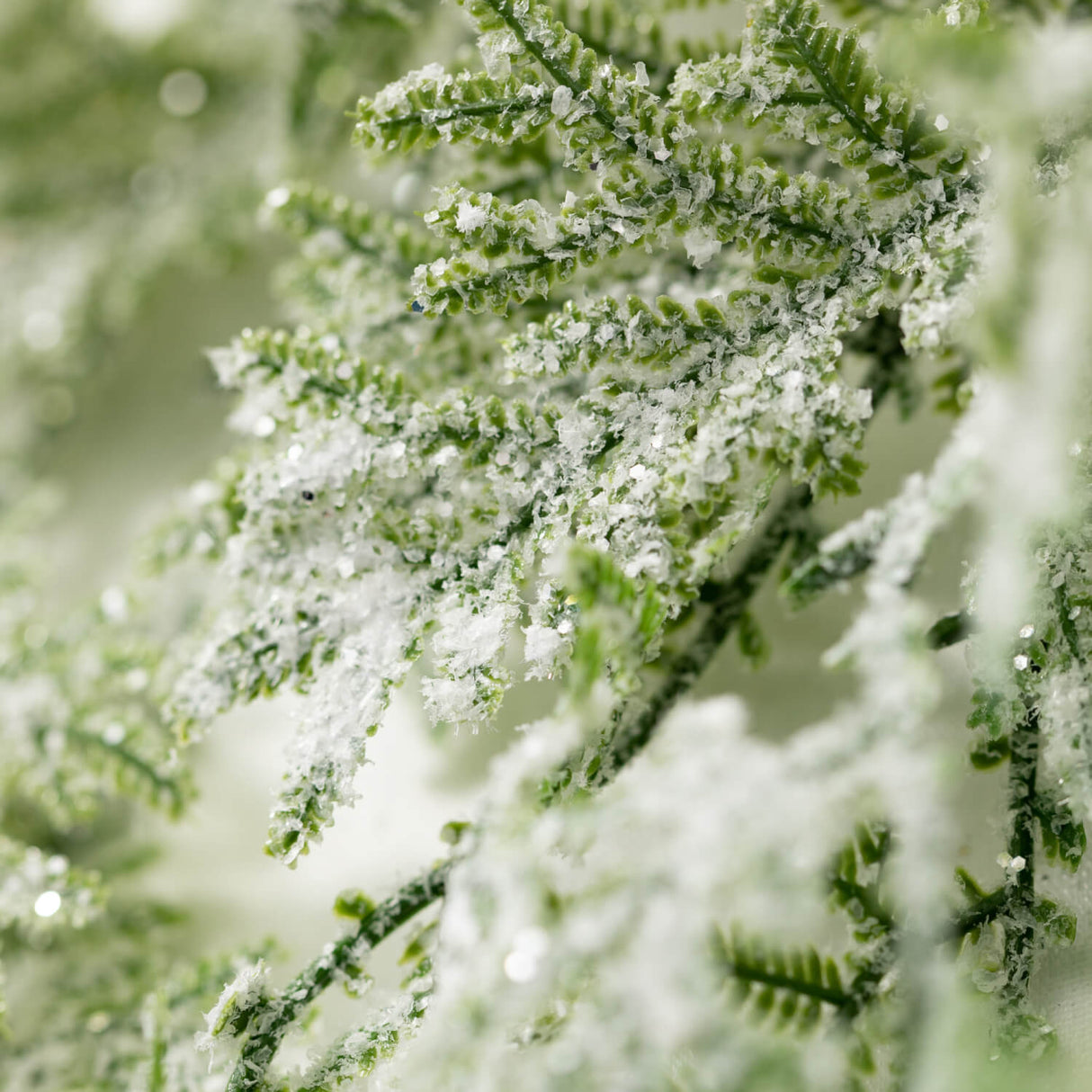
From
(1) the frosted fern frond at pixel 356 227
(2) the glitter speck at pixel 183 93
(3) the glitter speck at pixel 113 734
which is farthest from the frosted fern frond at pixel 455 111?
(2) the glitter speck at pixel 183 93

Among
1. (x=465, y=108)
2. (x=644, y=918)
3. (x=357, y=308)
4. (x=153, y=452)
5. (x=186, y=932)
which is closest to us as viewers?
(x=644, y=918)

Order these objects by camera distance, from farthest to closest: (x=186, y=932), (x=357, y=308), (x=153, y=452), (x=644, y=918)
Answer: (x=153, y=452) → (x=186, y=932) → (x=357, y=308) → (x=644, y=918)

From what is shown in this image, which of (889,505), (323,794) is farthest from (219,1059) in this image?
(889,505)

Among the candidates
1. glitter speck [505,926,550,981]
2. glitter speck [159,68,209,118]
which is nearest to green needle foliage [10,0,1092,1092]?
glitter speck [505,926,550,981]

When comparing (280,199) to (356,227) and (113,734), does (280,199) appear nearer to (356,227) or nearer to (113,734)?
(356,227)

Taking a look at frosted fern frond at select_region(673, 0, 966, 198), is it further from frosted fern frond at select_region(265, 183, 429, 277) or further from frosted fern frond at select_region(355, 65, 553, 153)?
frosted fern frond at select_region(265, 183, 429, 277)

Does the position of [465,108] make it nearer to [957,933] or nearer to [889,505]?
[889,505]

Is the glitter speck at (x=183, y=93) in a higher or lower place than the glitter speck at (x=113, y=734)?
higher

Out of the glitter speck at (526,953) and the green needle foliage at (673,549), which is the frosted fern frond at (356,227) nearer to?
the green needle foliage at (673,549)
